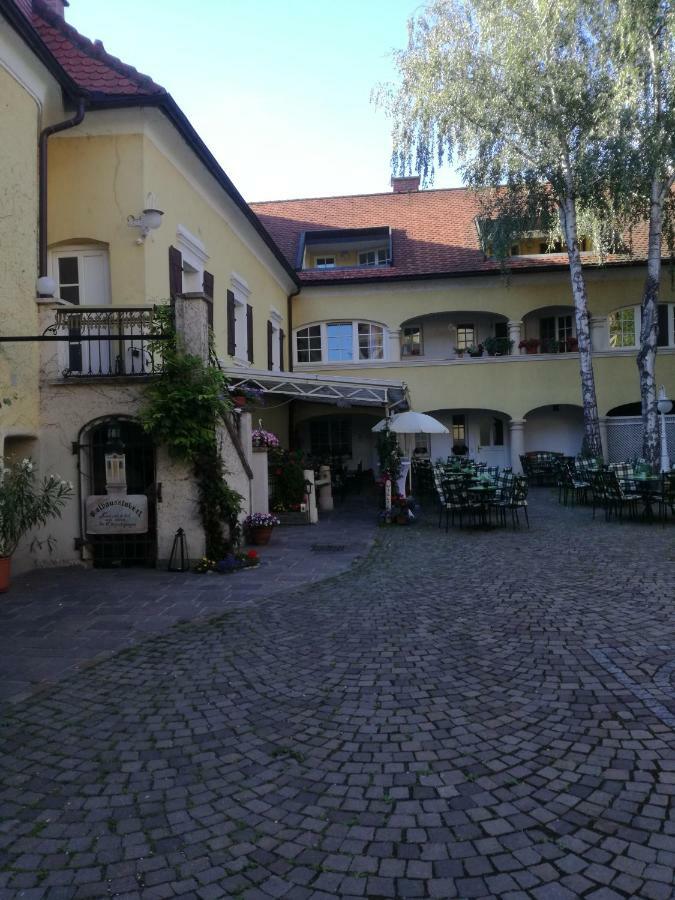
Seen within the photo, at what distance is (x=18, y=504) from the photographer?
712 centimetres

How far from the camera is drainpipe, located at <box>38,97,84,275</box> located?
28.4 ft

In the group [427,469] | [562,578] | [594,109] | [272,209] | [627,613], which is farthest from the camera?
[272,209]

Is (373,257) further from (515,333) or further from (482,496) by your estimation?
(482,496)

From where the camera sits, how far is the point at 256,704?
400 centimetres

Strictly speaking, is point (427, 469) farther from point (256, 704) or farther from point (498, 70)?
point (256, 704)

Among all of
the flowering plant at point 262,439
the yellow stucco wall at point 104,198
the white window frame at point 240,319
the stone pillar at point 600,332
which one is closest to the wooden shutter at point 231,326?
the white window frame at point 240,319

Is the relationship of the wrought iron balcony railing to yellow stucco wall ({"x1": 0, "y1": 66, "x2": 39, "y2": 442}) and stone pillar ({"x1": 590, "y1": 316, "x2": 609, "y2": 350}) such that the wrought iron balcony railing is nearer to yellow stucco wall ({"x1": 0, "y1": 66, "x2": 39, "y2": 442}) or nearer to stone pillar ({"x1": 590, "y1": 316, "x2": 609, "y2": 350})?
yellow stucco wall ({"x1": 0, "y1": 66, "x2": 39, "y2": 442})

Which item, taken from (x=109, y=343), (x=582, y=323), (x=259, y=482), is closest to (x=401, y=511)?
(x=259, y=482)

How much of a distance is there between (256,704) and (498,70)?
17269 millimetres

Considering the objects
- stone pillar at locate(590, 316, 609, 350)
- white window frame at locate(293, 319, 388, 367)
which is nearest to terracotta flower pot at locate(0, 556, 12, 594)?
white window frame at locate(293, 319, 388, 367)

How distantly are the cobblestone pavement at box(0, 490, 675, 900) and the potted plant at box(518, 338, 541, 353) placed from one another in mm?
15584

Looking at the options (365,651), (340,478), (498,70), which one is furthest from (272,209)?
(365,651)

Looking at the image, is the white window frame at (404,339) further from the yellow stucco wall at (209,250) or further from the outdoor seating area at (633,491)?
the outdoor seating area at (633,491)

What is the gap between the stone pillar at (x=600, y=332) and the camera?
20.2m
